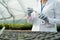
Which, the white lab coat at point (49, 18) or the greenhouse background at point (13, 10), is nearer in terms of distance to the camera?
the white lab coat at point (49, 18)

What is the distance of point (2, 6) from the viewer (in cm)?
375

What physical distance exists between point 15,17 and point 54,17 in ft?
3.75

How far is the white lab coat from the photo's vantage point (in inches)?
95.8

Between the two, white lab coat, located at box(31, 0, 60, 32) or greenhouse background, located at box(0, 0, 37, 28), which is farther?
greenhouse background, located at box(0, 0, 37, 28)

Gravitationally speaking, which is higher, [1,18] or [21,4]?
[21,4]

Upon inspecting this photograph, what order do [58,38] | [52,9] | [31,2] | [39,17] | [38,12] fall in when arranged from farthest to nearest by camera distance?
[31,2]
[52,9]
[38,12]
[39,17]
[58,38]

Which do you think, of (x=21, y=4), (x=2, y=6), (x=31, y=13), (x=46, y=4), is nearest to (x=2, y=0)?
(x=2, y=6)

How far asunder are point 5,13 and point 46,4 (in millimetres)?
1177

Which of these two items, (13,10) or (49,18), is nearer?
(49,18)

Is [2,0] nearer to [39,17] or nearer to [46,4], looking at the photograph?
[46,4]

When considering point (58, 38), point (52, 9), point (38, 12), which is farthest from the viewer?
point (52, 9)

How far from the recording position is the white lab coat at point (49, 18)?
2.43 meters

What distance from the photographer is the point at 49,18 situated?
267 centimetres

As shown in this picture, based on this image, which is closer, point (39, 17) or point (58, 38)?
point (58, 38)
